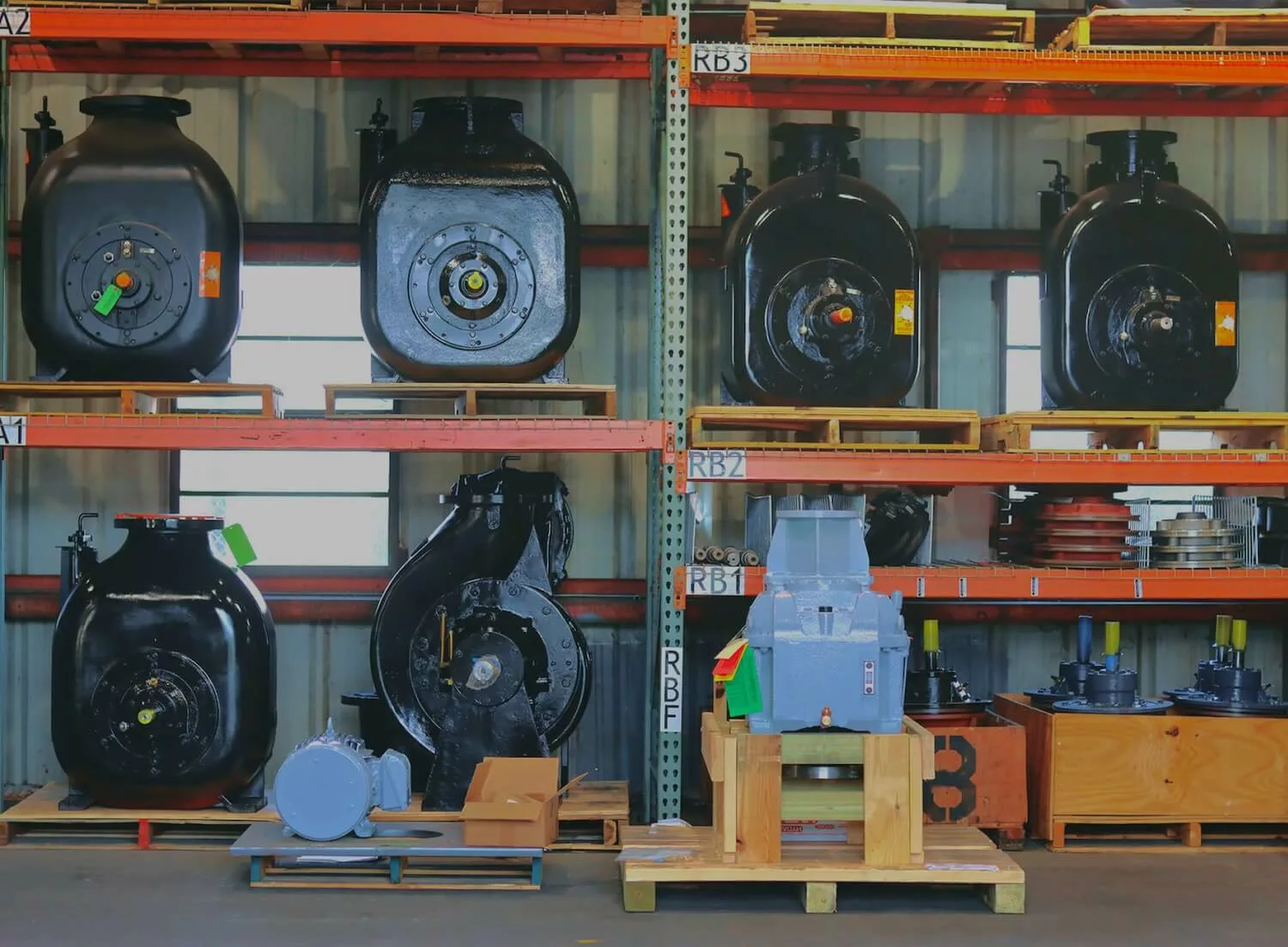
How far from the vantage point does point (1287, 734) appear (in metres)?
6.14

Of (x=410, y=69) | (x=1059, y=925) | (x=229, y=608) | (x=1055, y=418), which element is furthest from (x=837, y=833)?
(x=410, y=69)

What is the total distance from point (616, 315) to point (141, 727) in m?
2.84

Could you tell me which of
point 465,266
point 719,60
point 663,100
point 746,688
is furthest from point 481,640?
point 719,60

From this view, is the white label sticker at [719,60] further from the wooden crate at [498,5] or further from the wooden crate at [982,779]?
the wooden crate at [982,779]

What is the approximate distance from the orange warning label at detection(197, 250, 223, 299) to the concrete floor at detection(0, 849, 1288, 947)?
7.41 feet

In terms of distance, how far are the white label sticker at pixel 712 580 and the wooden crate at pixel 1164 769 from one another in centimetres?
145

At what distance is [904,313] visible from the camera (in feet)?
20.5

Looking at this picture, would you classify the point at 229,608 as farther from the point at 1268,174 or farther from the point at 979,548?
the point at 1268,174

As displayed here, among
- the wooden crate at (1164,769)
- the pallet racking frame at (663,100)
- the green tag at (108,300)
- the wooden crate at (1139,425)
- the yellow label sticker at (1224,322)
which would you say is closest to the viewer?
the pallet racking frame at (663,100)

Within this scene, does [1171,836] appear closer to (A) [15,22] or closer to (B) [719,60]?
(B) [719,60]

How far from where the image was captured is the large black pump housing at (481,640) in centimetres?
613

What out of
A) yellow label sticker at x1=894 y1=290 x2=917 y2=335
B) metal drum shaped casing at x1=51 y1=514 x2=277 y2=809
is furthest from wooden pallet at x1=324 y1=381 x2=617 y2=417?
yellow label sticker at x1=894 y1=290 x2=917 y2=335

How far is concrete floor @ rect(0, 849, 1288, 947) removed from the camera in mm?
4949

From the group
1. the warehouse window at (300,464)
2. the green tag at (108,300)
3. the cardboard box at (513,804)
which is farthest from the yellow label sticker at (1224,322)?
the green tag at (108,300)
